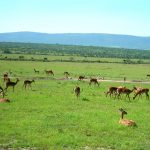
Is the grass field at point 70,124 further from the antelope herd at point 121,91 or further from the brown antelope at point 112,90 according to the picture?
the brown antelope at point 112,90

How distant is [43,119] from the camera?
1980 centimetres

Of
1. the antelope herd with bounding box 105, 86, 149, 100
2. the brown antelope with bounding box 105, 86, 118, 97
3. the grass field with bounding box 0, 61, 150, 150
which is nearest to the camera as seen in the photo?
the grass field with bounding box 0, 61, 150, 150

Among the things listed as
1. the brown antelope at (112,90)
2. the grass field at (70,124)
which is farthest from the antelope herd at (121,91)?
the grass field at (70,124)

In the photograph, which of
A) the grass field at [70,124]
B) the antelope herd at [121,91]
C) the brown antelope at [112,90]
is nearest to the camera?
the grass field at [70,124]

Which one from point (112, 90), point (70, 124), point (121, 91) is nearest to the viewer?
point (70, 124)

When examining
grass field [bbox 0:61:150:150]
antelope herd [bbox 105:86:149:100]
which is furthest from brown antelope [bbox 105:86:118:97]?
grass field [bbox 0:61:150:150]

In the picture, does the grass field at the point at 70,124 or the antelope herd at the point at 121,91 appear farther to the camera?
the antelope herd at the point at 121,91

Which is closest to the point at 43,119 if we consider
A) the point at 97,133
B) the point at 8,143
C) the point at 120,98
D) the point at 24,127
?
the point at 24,127

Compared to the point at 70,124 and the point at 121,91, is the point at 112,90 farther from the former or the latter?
the point at 70,124

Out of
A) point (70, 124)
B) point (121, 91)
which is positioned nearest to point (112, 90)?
point (121, 91)

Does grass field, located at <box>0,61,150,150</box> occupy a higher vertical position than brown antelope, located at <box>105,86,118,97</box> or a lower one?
lower

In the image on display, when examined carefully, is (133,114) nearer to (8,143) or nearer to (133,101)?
(133,101)

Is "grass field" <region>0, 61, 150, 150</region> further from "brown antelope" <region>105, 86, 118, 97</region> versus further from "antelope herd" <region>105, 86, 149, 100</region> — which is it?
"brown antelope" <region>105, 86, 118, 97</region>

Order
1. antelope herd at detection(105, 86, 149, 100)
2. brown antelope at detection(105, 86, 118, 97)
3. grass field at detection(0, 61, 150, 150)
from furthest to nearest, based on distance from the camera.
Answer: brown antelope at detection(105, 86, 118, 97)
antelope herd at detection(105, 86, 149, 100)
grass field at detection(0, 61, 150, 150)
